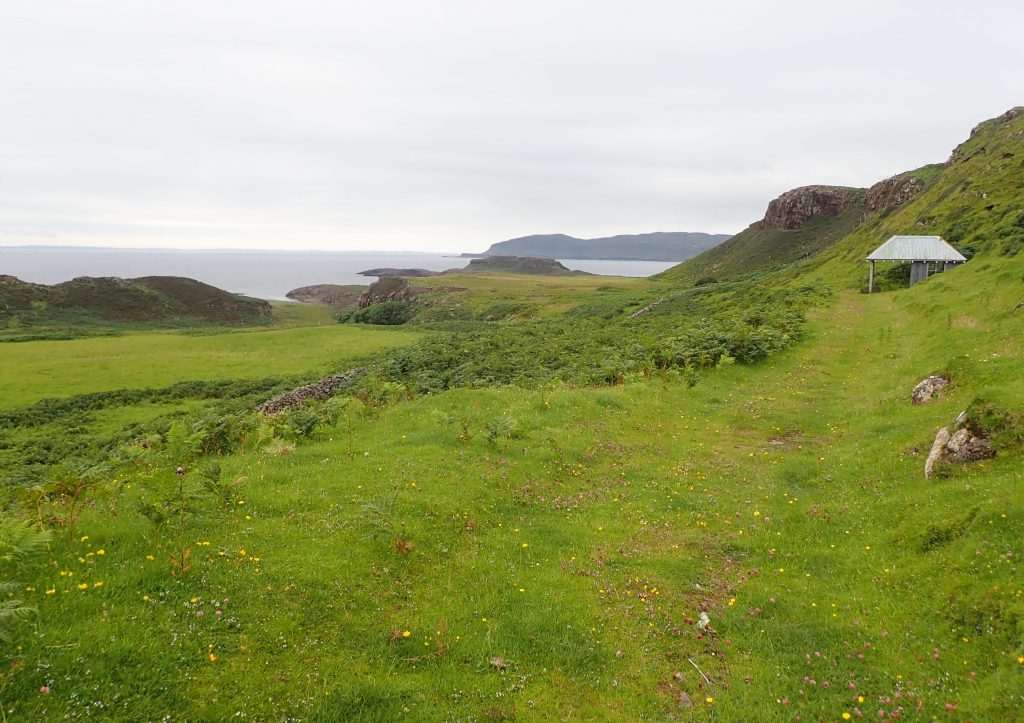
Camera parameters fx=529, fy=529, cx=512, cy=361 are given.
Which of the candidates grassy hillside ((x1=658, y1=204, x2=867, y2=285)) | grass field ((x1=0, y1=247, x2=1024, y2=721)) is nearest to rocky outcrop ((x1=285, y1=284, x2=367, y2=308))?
grassy hillside ((x1=658, y1=204, x2=867, y2=285))

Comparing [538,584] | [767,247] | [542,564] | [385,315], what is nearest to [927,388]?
[542,564]

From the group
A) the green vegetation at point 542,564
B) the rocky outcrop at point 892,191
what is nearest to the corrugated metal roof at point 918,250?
the green vegetation at point 542,564

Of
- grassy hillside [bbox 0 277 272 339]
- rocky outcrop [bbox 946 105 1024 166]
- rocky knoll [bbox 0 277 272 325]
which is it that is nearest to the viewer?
grassy hillside [bbox 0 277 272 339]

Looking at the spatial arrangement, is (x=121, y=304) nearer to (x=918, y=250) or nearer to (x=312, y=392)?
(x=312, y=392)

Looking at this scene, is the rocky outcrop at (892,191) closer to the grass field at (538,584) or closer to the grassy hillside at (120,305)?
the grass field at (538,584)

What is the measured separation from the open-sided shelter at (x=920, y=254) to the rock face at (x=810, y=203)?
131762 millimetres

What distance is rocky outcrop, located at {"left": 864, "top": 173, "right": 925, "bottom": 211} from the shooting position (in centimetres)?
11554

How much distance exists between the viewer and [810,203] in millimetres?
168125

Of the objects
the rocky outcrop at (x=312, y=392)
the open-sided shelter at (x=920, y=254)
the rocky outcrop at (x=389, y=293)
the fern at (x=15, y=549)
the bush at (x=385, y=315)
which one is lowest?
the rocky outcrop at (x=312, y=392)

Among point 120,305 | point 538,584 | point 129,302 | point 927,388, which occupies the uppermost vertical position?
point 129,302

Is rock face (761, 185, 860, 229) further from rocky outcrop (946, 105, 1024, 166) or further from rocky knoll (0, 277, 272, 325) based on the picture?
rocky knoll (0, 277, 272, 325)

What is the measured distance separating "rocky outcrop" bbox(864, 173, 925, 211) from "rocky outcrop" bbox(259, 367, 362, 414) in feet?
401

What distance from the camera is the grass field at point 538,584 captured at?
22.6ft

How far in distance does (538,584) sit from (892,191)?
511 feet
